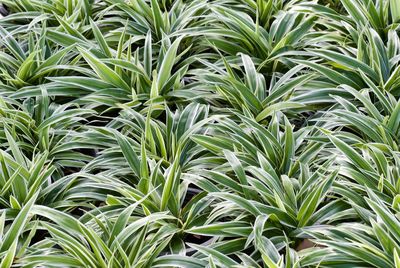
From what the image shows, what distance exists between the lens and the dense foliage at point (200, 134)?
1.65 metres

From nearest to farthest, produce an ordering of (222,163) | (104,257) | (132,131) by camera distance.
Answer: (104,257)
(222,163)
(132,131)

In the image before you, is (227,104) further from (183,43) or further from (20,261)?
(20,261)

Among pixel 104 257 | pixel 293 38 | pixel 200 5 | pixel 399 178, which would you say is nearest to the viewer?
pixel 104 257

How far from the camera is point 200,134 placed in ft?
6.66

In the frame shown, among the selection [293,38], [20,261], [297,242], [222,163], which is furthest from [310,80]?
[20,261]

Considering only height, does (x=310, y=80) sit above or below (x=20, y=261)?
above

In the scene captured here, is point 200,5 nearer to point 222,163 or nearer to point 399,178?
point 222,163

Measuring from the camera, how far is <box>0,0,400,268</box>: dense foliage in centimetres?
165

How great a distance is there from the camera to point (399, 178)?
1.73 m

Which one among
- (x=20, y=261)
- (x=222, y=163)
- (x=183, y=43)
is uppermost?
(x=183, y=43)

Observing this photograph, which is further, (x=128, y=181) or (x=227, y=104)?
(x=227, y=104)

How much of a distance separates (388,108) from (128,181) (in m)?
0.81

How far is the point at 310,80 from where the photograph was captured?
7.32 ft

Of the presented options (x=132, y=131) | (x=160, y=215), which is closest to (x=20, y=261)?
(x=160, y=215)
